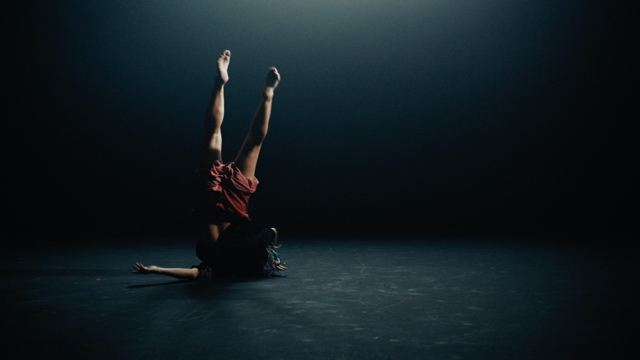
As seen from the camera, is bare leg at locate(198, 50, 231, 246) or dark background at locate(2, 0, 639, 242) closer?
bare leg at locate(198, 50, 231, 246)

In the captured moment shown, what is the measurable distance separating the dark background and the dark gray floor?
10.6 feet

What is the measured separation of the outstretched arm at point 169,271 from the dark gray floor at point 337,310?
0.05m

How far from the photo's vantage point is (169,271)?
8.23 ft

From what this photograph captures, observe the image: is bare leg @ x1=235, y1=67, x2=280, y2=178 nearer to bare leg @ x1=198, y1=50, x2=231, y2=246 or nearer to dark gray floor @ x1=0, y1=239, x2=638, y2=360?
bare leg @ x1=198, y1=50, x2=231, y2=246

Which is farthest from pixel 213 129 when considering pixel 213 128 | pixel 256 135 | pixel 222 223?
pixel 222 223

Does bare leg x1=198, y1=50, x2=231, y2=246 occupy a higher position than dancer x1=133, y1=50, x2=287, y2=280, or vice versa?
bare leg x1=198, y1=50, x2=231, y2=246

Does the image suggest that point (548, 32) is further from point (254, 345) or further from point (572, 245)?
point (254, 345)

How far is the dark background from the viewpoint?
627cm

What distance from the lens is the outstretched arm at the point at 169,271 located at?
2.36 m

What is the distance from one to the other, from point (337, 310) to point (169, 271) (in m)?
1.01

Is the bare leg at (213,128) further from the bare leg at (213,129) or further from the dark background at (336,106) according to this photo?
the dark background at (336,106)

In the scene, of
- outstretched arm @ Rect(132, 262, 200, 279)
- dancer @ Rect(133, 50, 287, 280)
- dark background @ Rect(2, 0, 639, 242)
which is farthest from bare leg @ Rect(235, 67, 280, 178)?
dark background @ Rect(2, 0, 639, 242)

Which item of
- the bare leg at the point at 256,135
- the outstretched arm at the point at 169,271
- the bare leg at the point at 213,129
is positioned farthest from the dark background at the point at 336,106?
the outstretched arm at the point at 169,271

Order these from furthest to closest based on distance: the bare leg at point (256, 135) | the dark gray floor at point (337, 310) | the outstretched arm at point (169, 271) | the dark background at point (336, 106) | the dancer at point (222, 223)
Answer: the dark background at point (336, 106) < the bare leg at point (256, 135) < the dancer at point (222, 223) < the outstretched arm at point (169, 271) < the dark gray floor at point (337, 310)
